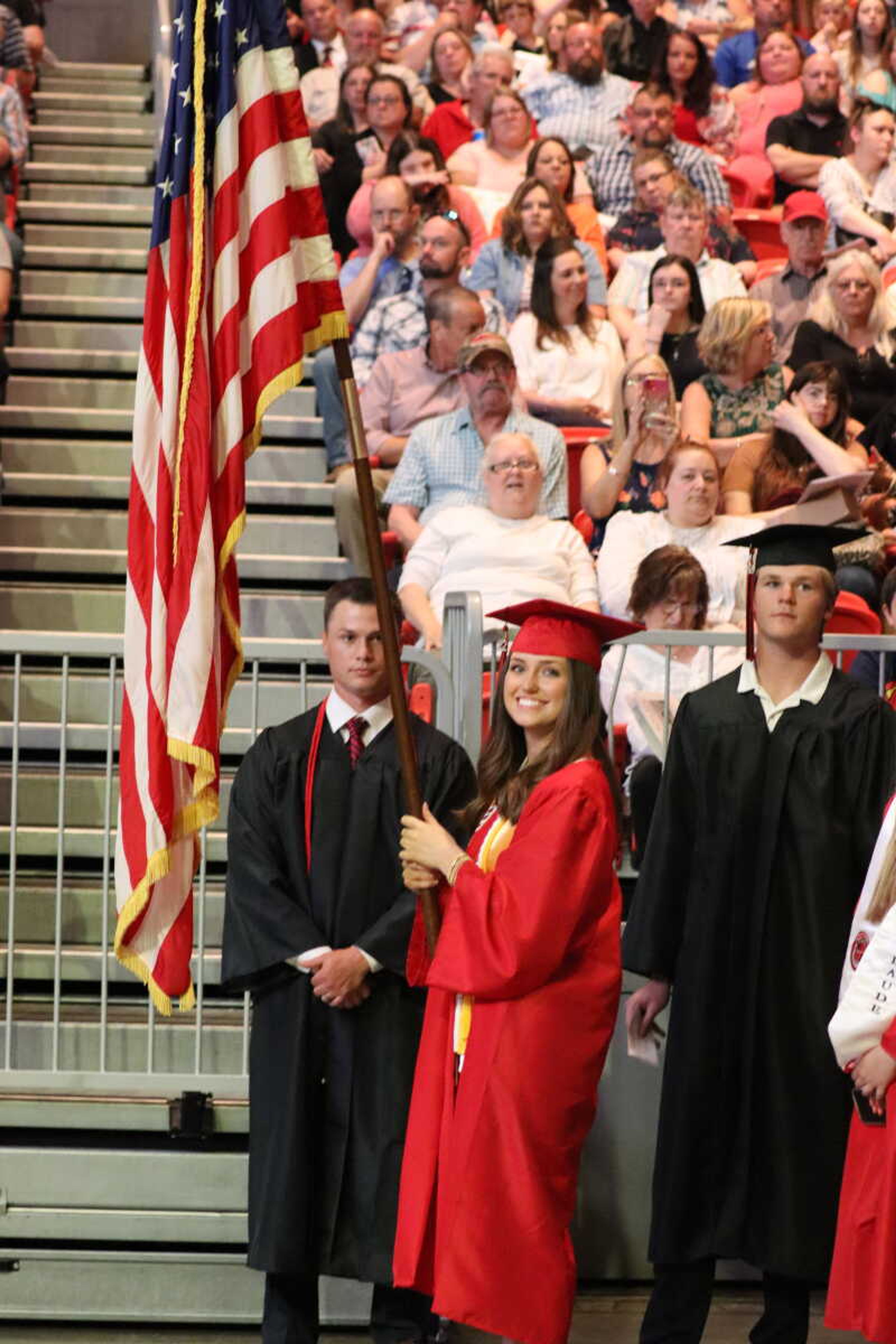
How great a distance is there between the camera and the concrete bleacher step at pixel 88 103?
1241 centimetres

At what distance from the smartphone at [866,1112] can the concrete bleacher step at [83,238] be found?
743 centimetres

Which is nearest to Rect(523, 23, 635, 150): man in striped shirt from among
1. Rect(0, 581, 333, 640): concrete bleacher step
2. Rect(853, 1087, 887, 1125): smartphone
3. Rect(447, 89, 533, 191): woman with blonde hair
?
Rect(447, 89, 533, 191): woman with blonde hair

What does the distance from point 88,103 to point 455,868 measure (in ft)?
29.6

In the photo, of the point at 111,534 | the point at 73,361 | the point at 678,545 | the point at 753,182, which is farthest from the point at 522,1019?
the point at 753,182

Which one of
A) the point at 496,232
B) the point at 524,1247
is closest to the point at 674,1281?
the point at 524,1247

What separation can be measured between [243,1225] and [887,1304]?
2.21 metres

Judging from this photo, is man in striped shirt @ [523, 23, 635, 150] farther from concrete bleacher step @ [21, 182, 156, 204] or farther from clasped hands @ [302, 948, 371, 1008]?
clasped hands @ [302, 948, 371, 1008]

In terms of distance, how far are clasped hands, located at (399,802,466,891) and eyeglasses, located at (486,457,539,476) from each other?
2.66 metres

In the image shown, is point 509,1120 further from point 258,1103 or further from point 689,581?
point 689,581

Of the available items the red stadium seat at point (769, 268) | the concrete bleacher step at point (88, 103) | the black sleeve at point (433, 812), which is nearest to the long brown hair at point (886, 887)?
the black sleeve at point (433, 812)

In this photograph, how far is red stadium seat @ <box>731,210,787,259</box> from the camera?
11.4 m

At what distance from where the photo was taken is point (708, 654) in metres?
6.50

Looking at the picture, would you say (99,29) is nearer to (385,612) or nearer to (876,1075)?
(385,612)

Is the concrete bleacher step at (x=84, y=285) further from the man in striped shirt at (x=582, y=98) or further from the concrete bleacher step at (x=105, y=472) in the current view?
the man in striped shirt at (x=582, y=98)
